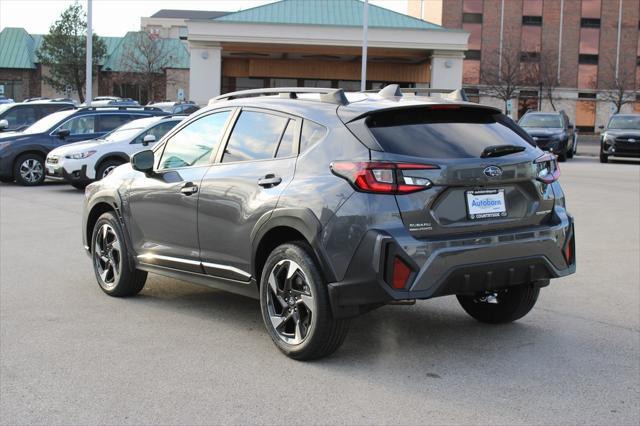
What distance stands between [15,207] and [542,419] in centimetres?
1171

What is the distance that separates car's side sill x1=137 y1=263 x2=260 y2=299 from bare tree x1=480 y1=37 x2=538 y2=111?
61538 millimetres

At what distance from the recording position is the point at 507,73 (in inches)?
2657

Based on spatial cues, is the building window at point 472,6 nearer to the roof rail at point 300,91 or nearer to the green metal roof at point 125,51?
the green metal roof at point 125,51

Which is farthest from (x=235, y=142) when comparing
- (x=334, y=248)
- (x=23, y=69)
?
(x=23, y=69)

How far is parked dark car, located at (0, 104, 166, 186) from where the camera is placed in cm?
1827

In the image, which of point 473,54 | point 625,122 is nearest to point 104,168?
point 625,122

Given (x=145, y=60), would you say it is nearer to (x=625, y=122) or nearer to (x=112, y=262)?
(x=625, y=122)

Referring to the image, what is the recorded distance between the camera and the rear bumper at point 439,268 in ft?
15.6

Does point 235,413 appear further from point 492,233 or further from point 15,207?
point 15,207

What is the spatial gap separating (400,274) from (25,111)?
66.0ft

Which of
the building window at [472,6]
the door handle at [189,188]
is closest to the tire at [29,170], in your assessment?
the door handle at [189,188]

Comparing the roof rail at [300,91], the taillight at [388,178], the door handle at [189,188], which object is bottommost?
the door handle at [189,188]

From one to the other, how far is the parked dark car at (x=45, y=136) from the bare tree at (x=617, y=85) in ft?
191

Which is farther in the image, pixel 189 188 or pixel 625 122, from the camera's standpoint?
pixel 625 122
